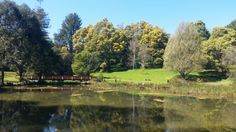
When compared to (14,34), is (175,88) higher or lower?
lower

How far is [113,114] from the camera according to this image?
109 ft

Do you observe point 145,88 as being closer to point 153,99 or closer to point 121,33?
point 153,99

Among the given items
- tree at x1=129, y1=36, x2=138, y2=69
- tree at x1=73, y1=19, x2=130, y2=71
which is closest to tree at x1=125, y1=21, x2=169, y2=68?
tree at x1=129, y1=36, x2=138, y2=69

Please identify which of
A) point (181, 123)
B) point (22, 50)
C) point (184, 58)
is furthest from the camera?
point (184, 58)

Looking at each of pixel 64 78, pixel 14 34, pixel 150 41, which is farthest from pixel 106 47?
pixel 14 34

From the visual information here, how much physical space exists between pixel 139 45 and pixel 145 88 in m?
36.5

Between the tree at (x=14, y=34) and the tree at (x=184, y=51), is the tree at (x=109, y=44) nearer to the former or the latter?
the tree at (x=184, y=51)

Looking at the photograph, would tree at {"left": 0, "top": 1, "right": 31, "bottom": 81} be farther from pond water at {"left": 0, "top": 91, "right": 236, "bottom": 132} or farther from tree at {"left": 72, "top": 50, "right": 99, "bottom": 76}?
pond water at {"left": 0, "top": 91, "right": 236, "bottom": 132}

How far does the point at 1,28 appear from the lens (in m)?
59.1

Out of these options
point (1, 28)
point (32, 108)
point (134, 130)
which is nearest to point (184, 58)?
point (1, 28)

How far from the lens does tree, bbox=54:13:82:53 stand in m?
117

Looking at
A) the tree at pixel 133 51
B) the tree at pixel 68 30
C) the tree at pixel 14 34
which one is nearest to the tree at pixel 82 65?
the tree at pixel 14 34

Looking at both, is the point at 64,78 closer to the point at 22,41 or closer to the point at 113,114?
the point at 22,41

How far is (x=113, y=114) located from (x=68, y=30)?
90.9 metres
